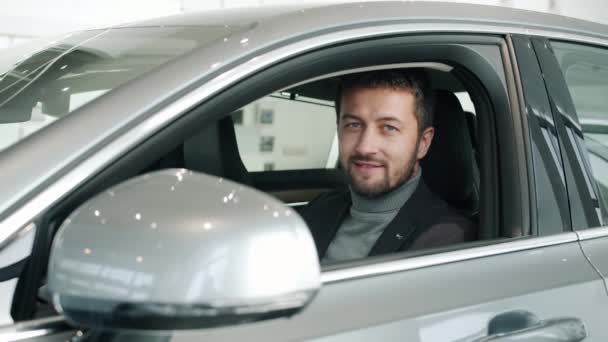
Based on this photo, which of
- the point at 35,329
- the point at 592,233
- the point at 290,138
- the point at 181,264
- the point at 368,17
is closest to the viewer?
the point at 181,264

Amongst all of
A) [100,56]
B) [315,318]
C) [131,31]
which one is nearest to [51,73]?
[100,56]

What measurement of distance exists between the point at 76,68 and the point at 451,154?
3.19ft

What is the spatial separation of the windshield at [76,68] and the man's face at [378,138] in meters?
0.48

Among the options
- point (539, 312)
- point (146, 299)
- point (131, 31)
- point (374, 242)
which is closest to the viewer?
point (146, 299)

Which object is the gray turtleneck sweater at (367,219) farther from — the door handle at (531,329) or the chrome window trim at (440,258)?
the door handle at (531,329)

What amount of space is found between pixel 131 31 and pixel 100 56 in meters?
0.17

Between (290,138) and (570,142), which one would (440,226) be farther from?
(290,138)

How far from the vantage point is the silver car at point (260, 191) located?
823 mm

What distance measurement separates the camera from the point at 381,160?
1732mm

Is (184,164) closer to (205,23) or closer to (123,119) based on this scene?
(205,23)

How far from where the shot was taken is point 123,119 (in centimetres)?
101

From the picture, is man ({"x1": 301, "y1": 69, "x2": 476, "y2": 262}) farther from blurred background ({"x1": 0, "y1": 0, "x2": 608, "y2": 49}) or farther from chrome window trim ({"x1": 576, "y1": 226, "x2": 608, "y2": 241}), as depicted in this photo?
blurred background ({"x1": 0, "y1": 0, "x2": 608, "y2": 49})

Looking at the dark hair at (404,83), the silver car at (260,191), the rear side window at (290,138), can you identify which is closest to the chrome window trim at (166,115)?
the silver car at (260,191)

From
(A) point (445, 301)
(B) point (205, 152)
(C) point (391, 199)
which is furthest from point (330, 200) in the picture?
(A) point (445, 301)
